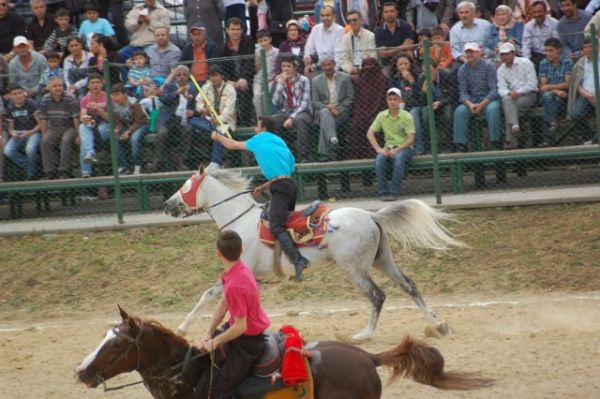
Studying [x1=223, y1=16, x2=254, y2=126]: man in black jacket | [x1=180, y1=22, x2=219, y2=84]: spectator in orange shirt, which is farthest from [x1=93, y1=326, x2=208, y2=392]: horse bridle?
[x1=180, y1=22, x2=219, y2=84]: spectator in orange shirt

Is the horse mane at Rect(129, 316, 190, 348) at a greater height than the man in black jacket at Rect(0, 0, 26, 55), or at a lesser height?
lesser

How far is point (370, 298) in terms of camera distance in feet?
40.7

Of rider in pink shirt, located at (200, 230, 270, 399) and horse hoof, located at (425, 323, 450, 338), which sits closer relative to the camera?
rider in pink shirt, located at (200, 230, 270, 399)

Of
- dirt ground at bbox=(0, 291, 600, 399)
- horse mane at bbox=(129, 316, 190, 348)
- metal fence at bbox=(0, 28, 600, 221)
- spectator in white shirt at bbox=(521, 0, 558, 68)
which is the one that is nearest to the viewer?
horse mane at bbox=(129, 316, 190, 348)

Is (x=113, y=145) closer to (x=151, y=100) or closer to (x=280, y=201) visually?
(x=151, y=100)

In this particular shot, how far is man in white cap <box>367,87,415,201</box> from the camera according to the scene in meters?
16.1

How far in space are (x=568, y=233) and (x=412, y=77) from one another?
10.6 feet

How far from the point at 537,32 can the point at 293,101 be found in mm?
3915

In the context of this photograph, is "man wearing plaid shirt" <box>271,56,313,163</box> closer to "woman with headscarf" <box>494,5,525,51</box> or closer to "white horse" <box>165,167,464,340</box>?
"woman with headscarf" <box>494,5,525,51</box>

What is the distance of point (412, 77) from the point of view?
648 inches

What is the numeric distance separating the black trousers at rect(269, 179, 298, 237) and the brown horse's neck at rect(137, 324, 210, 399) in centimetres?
450

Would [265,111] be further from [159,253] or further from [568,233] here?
[568,233]

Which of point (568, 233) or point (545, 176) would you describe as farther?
point (545, 176)

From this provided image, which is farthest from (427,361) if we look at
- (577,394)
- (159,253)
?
(159,253)
